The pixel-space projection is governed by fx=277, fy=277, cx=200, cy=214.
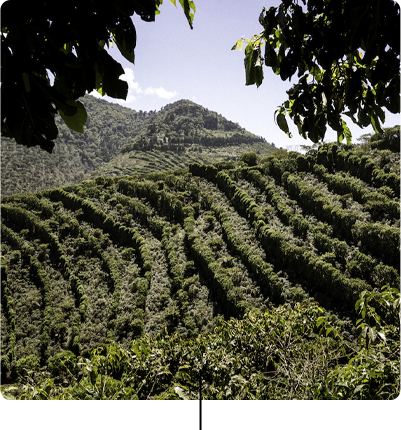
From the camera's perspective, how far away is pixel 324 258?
8195mm

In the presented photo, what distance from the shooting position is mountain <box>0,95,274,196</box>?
885 centimetres

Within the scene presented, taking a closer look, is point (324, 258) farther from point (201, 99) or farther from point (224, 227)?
point (201, 99)

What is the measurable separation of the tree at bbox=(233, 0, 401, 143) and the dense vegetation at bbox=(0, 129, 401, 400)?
85cm

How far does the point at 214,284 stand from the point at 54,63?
28.4ft

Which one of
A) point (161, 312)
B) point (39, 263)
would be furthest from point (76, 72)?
point (161, 312)

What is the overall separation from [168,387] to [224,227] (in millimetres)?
9297

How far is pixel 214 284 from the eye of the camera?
8.97 metres

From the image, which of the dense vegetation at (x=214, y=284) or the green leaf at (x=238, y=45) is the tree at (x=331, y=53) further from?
the dense vegetation at (x=214, y=284)

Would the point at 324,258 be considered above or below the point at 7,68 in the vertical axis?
below
